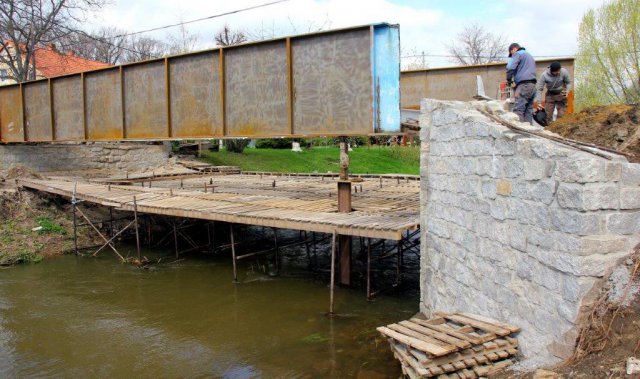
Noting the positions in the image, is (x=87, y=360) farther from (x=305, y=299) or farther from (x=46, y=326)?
(x=305, y=299)

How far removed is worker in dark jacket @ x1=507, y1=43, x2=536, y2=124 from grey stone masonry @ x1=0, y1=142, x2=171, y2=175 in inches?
625

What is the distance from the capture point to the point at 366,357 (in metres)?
7.97

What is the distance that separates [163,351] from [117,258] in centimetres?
702

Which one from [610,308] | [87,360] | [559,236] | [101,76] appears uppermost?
[101,76]

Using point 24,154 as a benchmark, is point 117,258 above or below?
below

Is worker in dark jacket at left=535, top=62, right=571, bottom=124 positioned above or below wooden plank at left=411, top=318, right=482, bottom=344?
above

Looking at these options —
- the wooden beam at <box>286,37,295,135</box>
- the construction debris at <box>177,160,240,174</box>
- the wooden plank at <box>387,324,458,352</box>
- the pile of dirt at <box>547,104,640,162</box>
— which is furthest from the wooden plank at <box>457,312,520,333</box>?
the construction debris at <box>177,160,240,174</box>

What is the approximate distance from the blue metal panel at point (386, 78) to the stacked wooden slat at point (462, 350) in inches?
180

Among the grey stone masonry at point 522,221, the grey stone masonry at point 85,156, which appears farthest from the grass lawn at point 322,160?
the grey stone masonry at point 522,221

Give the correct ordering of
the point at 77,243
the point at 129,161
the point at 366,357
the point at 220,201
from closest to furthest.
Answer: the point at 366,357 → the point at 220,201 → the point at 77,243 → the point at 129,161

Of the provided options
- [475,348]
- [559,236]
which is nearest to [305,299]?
[475,348]

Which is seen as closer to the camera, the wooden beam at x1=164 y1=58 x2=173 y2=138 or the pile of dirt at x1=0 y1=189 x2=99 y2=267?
the wooden beam at x1=164 y1=58 x2=173 y2=138

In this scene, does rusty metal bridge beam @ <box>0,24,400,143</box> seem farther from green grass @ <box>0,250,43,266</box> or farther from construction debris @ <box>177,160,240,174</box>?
construction debris @ <box>177,160,240,174</box>

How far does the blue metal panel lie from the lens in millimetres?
Result: 9148
